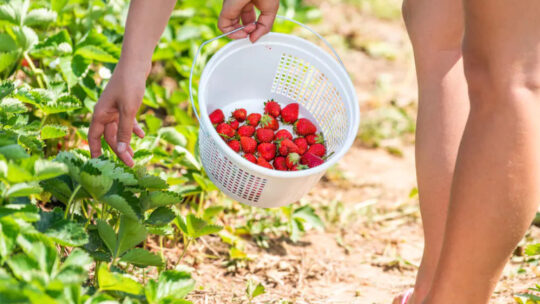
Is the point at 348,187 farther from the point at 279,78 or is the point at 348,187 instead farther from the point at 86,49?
the point at 86,49

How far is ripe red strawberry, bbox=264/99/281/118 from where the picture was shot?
1896 millimetres

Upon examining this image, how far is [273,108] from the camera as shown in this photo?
6.22ft

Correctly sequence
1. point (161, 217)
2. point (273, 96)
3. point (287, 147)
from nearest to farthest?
point (161, 217) → point (287, 147) → point (273, 96)

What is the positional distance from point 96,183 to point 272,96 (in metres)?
0.92

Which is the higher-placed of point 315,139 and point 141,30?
point 141,30

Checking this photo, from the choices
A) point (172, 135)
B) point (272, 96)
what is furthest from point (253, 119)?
point (172, 135)

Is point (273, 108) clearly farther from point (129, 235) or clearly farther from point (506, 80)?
point (506, 80)

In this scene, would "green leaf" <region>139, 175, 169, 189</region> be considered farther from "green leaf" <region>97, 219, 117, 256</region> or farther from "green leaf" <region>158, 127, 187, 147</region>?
"green leaf" <region>158, 127, 187, 147</region>

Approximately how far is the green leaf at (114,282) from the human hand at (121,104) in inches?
14.2

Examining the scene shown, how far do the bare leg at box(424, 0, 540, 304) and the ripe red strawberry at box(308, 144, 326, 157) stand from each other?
67 centimetres

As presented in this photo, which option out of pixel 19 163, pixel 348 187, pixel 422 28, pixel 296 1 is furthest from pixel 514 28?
pixel 296 1

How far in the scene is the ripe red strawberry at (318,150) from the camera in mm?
1775

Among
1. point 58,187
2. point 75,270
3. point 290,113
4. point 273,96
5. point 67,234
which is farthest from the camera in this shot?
point 273,96

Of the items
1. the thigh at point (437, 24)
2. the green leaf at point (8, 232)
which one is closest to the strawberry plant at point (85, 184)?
the green leaf at point (8, 232)
